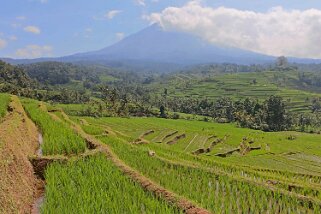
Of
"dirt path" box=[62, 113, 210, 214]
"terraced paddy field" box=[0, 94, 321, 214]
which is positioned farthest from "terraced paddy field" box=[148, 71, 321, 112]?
"dirt path" box=[62, 113, 210, 214]

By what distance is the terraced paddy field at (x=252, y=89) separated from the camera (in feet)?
363

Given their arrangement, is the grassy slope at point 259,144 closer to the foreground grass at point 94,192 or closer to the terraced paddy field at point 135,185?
the terraced paddy field at point 135,185

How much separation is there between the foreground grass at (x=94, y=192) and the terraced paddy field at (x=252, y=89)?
311 feet

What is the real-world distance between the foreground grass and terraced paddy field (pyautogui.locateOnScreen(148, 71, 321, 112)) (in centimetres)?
9482

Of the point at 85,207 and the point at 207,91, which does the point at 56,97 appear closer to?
the point at 207,91

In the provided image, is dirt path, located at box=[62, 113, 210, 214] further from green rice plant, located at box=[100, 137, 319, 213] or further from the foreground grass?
green rice plant, located at box=[100, 137, 319, 213]

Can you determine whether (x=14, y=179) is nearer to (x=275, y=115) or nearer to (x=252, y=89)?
(x=275, y=115)

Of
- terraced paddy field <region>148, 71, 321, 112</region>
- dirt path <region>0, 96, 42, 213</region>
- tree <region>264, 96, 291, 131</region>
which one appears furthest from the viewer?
terraced paddy field <region>148, 71, 321, 112</region>

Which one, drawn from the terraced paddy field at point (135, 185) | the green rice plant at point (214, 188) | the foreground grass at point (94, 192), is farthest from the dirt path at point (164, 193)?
the green rice plant at point (214, 188)

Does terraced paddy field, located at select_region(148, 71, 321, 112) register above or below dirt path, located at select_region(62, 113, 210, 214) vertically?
below

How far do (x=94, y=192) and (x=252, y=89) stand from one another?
125585mm

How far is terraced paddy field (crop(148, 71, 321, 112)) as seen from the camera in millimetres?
110625

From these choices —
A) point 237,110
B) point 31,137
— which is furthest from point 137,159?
point 237,110

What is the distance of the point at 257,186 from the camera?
9.71 metres
